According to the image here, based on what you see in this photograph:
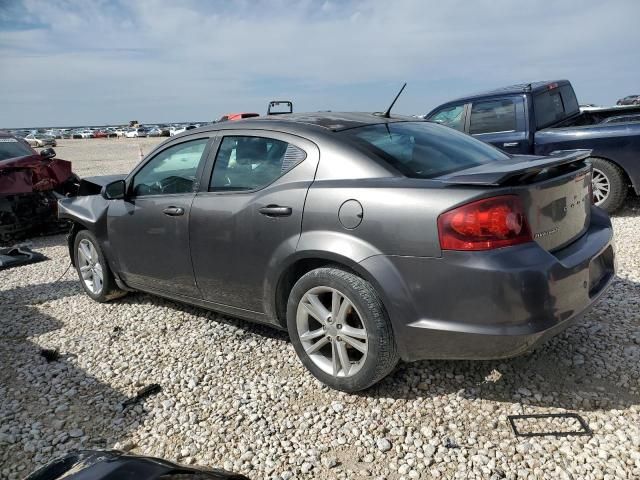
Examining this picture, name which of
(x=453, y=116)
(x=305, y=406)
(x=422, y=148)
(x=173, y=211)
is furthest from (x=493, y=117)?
(x=305, y=406)

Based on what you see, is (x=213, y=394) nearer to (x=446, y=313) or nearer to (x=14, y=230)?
(x=446, y=313)

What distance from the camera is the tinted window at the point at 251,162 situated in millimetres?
3281

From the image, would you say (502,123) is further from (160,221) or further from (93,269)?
(93,269)

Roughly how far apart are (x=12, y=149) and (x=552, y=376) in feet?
30.2

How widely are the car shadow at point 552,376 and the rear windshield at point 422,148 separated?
122cm

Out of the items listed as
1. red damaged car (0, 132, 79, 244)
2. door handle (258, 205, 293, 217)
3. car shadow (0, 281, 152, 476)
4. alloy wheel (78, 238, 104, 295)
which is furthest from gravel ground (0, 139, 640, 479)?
red damaged car (0, 132, 79, 244)

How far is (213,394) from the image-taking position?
3.21 meters

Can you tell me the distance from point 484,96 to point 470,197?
19.0 ft

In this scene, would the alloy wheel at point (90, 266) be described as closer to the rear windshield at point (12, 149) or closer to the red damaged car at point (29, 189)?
the red damaged car at point (29, 189)

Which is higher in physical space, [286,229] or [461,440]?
[286,229]

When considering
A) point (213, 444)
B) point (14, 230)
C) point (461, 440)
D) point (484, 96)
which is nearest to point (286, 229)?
point (213, 444)

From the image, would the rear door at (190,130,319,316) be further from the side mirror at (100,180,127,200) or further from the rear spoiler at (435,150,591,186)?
the side mirror at (100,180,127,200)

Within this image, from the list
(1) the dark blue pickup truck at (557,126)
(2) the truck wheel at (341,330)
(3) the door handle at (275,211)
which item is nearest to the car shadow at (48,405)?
(2) the truck wheel at (341,330)

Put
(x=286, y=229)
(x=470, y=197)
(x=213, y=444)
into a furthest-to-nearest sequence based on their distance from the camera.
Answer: (x=286, y=229) → (x=213, y=444) → (x=470, y=197)
